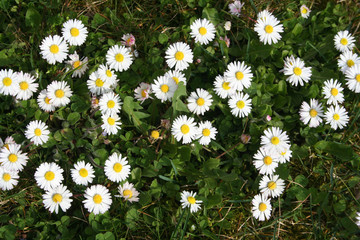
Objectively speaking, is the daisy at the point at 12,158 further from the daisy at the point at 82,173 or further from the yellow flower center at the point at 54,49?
the yellow flower center at the point at 54,49

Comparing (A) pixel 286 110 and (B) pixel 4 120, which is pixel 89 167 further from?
(A) pixel 286 110

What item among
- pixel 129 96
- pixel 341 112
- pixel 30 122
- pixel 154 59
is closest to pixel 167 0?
pixel 154 59

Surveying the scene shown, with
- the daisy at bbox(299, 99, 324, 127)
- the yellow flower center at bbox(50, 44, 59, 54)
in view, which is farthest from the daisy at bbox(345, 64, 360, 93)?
the yellow flower center at bbox(50, 44, 59, 54)

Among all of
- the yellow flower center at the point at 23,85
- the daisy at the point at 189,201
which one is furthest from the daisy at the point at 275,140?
the yellow flower center at the point at 23,85

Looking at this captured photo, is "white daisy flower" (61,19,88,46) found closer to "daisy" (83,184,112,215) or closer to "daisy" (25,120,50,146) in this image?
"daisy" (25,120,50,146)

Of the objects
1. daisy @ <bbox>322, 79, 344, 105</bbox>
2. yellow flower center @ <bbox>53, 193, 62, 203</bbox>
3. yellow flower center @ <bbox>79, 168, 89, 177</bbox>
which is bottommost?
yellow flower center @ <bbox>53, 193, 62, 203</bbox>

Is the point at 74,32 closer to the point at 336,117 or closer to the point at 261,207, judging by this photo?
the point at 261,207
